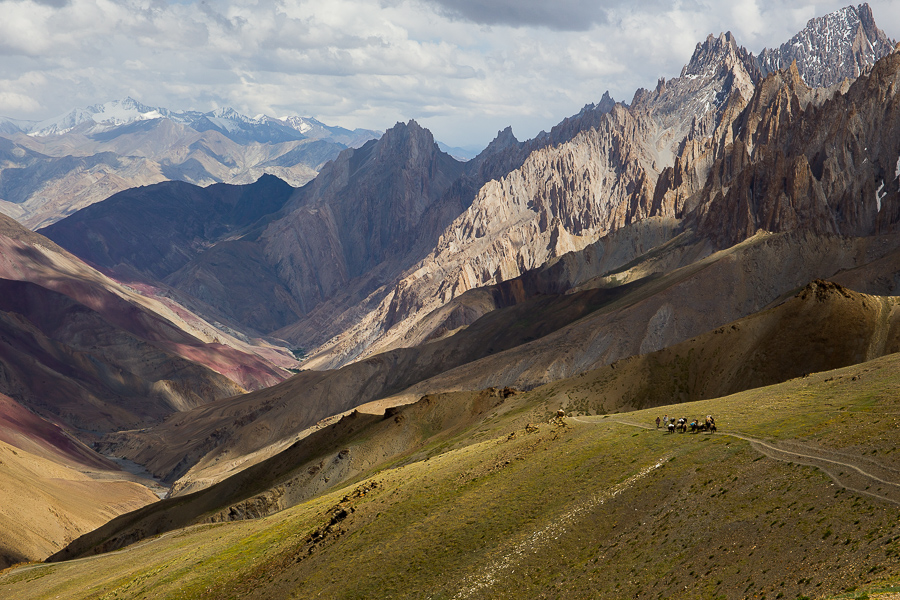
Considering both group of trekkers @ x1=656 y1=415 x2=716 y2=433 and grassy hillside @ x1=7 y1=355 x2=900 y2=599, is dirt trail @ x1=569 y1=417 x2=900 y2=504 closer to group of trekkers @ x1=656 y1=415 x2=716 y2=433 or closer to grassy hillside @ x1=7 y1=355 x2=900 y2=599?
grassy hillside @ x1=7 y1=355 x2=900 y2=599

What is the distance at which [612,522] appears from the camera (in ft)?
131

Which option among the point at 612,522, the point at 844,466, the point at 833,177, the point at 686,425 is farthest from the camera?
the point at 833,177

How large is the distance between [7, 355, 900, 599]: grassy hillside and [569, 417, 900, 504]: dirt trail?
11 centimetres

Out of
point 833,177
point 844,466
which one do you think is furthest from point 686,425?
point 833,177

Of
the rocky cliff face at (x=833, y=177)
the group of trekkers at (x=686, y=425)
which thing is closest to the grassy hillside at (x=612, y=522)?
the group of trekkers at (x=686, y=425)

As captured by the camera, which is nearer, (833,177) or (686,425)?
(686,425)

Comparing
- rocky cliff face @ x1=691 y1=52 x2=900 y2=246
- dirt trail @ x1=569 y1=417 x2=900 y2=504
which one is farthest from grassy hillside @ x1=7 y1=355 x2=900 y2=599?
rocky cliff face @ x1=691 y1=52 x2=900 y2=246

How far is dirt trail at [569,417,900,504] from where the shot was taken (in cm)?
3372

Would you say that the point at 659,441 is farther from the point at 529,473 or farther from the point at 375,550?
the point at 375,550

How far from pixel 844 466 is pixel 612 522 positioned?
10789 mm

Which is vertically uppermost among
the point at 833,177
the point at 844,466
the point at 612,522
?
the point at 833,177

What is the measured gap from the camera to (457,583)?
39.0m

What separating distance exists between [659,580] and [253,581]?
2590cm

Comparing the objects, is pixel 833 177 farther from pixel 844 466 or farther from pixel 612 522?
pixel 612 522
